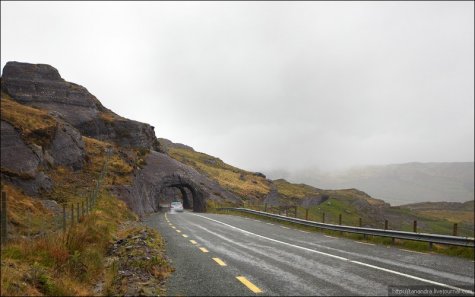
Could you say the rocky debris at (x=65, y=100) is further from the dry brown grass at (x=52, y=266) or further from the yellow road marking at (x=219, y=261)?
the yellow road marking at (x=219, y=261)

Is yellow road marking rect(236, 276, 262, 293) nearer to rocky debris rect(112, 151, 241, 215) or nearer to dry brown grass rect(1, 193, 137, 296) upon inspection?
dry brown grass rect(1, 193, 137, 296)

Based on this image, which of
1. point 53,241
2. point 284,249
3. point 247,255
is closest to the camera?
point 53,241

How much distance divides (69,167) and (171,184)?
2422 cm

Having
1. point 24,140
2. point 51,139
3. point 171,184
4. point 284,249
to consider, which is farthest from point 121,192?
point 284,249

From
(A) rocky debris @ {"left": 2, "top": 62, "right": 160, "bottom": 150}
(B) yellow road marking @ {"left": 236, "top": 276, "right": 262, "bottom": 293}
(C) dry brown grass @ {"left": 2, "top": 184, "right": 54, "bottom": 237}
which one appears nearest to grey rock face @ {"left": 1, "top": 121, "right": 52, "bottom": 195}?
(C) dry brown grass @ {"left": 2, "top": 184, "right": 54, "bottom": 237}

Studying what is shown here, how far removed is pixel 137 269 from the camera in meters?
9.45

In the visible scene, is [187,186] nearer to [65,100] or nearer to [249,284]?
[65,100]

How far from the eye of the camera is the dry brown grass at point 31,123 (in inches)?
1200

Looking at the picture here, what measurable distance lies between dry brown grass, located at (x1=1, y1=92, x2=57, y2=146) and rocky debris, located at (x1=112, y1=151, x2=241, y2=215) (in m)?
13.4

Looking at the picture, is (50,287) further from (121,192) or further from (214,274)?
(121,192)

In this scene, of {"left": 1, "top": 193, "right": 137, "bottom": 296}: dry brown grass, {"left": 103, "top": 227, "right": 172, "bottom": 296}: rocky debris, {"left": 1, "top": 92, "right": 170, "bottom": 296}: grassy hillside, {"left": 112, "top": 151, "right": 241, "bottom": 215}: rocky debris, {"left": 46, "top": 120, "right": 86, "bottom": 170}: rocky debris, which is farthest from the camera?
{"left": 112, "top": 151, "right": 241, "bottom": 215}: rocky debris

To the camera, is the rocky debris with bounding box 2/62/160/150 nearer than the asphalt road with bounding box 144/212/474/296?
No

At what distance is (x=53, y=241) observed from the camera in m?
10.1

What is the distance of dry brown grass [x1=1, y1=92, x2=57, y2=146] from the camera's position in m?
30.5
